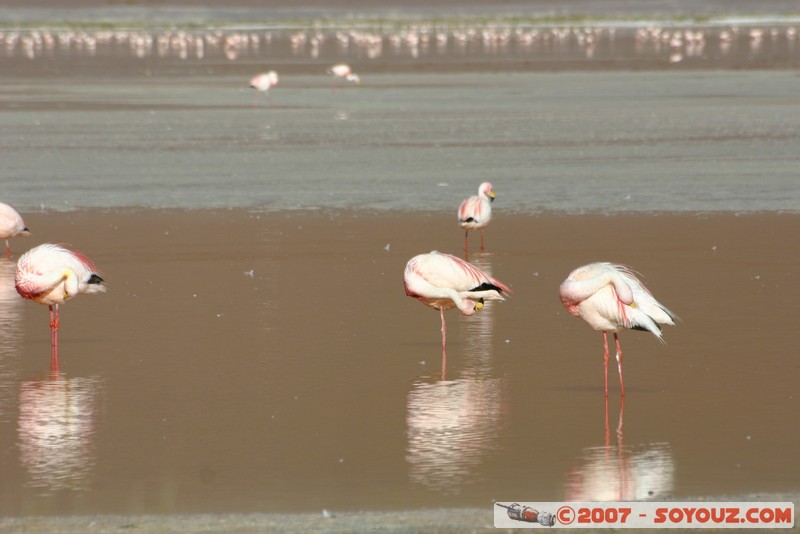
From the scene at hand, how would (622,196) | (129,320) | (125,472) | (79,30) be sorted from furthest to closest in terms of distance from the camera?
(79,30)
(622,196)
(129,320)
(125,472)

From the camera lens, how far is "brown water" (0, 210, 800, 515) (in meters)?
6.89

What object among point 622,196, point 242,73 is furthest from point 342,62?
point 622,196

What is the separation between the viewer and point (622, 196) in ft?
59.2

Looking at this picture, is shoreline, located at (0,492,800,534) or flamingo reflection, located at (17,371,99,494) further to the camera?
flamingo reflection, located at (17,371,99,494)

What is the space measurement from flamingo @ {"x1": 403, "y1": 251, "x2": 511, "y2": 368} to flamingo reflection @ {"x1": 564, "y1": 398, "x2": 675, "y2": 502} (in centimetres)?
218

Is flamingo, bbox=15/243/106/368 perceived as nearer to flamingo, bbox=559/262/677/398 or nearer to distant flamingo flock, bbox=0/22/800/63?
flamingo, bbox=559/262/677/398

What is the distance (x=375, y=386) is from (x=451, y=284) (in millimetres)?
1104

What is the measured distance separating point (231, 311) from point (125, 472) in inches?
167

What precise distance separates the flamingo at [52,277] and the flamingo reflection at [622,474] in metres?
4.05

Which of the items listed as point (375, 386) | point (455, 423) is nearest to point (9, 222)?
point (375, 386)

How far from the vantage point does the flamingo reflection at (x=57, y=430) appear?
23.0 ft

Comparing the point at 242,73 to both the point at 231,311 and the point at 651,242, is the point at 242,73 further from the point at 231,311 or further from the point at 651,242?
the point at 231,311

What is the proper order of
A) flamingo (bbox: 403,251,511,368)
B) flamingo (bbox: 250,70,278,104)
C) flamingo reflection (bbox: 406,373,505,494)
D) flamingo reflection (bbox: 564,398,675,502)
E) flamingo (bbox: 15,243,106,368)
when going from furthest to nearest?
flamingo (bbox: 250,70,278,104) < flamingo (bbox: 15,243,106,368) < flamingo (bbox: 403,251,511,368) < flamingo reflection (bbox: 406,373,505,494) < flamingo reflection (bbox: 564,398,675,502)

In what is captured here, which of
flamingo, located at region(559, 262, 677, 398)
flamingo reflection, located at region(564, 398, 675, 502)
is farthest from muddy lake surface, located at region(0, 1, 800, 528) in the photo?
flamingo, located at region(559, 262, 677, 398)
